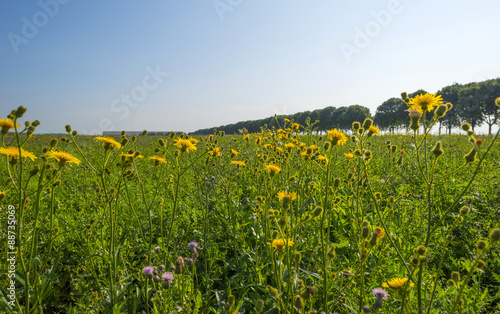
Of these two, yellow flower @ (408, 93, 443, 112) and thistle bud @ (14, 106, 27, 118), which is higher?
yellow flower @ (408, 93, 443, 112)

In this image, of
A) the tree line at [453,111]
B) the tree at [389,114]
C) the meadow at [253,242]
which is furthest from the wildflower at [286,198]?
the tree at [389,114]

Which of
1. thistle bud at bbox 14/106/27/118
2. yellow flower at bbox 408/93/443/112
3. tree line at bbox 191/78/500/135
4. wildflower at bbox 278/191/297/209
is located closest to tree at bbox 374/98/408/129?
tree line at bbox 191/78/500/135

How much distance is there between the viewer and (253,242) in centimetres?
261

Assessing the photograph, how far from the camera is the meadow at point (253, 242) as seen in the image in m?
1.22

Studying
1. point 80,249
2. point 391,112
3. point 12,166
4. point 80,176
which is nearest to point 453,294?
point 12,166

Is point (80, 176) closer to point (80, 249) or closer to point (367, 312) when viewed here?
point (80, 249)

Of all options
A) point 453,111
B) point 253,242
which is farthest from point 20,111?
point 453,111

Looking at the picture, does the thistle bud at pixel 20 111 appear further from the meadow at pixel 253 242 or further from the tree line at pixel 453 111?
the tree line at pixel 453 111

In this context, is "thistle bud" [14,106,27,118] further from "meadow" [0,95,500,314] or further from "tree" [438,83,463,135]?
"tree" [438,83,463,135]

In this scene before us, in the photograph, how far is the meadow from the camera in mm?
1225

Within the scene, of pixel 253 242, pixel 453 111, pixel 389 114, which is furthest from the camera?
pixel 389 114

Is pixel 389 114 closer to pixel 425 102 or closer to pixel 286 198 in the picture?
pixel 425 102

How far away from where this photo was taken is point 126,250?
221 centimetres

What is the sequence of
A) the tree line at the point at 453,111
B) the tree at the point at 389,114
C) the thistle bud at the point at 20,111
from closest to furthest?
the thistle bud at the point at 20,111 → the tree line at the point at 453,111 → the tree at the point at 389,114
